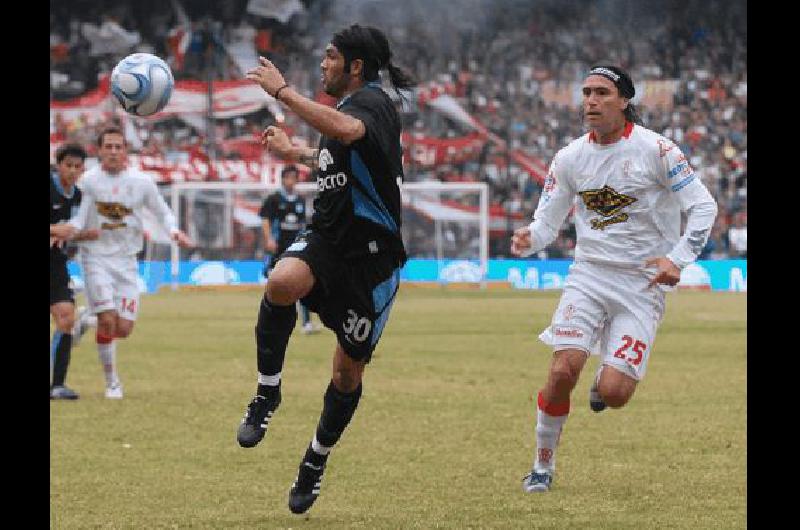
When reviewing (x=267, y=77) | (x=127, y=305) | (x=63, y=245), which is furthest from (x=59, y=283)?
(x=267, y=77)

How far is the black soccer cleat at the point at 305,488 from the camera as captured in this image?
7824 mm

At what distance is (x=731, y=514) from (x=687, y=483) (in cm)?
113

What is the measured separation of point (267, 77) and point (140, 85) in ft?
5.34

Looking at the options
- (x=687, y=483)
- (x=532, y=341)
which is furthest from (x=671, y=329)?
(x=687, y=483)

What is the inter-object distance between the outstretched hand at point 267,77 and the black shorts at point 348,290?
0.96 meters

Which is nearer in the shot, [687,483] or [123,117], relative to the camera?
[687,483]

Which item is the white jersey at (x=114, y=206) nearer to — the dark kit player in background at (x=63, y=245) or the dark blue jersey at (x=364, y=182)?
the dark kit player in background at (x=63, y=245)

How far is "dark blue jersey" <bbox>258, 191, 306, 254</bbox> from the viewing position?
22562 millimetres

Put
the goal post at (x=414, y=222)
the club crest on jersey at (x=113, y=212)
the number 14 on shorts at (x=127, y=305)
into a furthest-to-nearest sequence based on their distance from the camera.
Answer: the goal post at (x=414, y=222) → the number 14 on shorts at (x=127, y=305) → the club crest on jersey at (x=113, y=212)

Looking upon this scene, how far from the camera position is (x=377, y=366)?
56.7 ft

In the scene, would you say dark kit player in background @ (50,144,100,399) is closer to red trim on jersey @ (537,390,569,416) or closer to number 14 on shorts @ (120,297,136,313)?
number 14 on shorts @ (120,297,136,313)

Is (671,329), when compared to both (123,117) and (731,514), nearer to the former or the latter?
(731,514)

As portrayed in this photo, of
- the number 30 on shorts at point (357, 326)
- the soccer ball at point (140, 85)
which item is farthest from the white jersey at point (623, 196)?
the soccer ball at point (140, 85)

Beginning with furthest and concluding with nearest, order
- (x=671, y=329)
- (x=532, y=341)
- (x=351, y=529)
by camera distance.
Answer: (x=671, y=329)
(x=532, y=341)
(x=351, y=529)
